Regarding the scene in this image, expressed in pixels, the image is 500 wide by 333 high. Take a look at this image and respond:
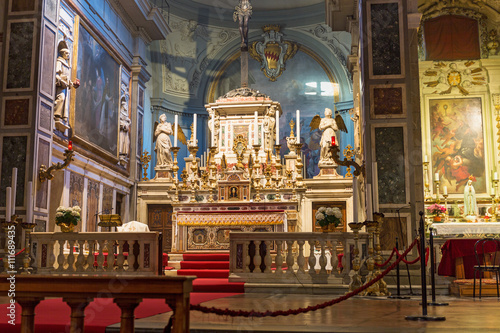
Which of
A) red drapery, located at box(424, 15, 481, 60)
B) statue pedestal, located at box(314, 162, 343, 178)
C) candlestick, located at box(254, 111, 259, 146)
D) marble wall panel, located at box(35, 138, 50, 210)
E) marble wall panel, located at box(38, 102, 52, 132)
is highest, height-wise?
red drapery, located at box(424, 15, 481, 60)

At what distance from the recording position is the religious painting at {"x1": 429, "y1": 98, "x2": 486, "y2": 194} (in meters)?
15.8

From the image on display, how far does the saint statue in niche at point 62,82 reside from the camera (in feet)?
43.4

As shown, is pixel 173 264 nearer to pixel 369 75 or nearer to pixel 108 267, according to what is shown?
pixel 108 267

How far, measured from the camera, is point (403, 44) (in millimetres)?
10961

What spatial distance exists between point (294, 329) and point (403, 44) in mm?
7445

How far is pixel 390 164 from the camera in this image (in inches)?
416

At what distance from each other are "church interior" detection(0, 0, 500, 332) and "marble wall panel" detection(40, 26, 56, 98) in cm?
6

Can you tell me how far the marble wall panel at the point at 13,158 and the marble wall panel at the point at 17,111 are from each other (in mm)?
320

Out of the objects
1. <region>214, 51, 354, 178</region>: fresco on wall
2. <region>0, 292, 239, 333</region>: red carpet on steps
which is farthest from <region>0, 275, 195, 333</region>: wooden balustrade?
<region>214, 51, 354, 178</region>: fresco on wall

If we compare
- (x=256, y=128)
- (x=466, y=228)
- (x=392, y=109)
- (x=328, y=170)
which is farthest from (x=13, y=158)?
(x=466, y=228)

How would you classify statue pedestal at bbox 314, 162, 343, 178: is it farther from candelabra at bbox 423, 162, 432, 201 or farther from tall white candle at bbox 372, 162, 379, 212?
tall white candle at bbox 372, 162, 379, 212

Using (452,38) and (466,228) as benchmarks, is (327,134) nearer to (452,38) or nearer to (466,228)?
(452,38)

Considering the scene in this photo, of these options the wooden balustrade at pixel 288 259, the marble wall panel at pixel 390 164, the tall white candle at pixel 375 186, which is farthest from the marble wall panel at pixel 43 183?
the tall white candle at pixel 375 186

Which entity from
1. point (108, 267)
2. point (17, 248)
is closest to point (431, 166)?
point (108, 267)
